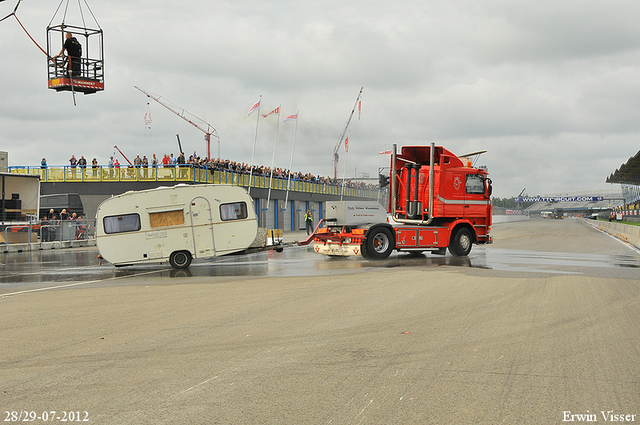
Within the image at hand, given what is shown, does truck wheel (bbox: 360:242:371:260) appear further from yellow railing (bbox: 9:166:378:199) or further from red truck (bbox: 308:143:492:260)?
yellow railing (bbox: 9:166:378:199)

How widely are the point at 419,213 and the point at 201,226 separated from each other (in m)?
7.69

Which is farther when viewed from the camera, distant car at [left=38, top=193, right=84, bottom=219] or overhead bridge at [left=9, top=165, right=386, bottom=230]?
overhead bridge at [left=9, top=165, right=386, bottom=230]

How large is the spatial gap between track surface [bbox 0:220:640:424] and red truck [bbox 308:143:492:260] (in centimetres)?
661

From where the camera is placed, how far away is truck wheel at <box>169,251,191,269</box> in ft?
56.7

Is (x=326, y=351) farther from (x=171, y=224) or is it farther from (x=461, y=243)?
(x=461, y=243)

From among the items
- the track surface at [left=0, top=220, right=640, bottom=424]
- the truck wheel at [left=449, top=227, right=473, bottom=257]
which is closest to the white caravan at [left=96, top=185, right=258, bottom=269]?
the track surface at [left=0, top=220, right=640, bottom=424]

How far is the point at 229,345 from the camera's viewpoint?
696 cm

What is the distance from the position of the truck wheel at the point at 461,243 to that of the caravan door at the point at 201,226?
8506 mm

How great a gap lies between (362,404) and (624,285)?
9715 millimetres

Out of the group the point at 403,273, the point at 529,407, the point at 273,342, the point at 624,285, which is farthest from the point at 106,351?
the point at 624,285

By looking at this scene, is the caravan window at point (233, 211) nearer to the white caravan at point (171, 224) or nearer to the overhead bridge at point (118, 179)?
the white caravan at point (171, 224)

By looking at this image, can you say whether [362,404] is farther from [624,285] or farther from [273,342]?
[624,285]

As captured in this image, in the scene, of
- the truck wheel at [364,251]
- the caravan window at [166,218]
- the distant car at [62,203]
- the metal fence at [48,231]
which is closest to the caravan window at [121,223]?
the caravan window at [166,218]

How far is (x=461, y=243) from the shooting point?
800 inches
